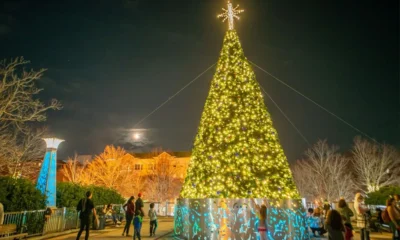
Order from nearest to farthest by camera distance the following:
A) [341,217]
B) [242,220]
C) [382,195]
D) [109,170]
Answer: [341,217], [242,220], [382,195], [109,170]

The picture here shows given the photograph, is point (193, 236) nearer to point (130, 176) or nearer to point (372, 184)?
point (372, 184)

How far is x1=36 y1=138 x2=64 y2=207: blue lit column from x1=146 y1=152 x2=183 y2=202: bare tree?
31.9 meters

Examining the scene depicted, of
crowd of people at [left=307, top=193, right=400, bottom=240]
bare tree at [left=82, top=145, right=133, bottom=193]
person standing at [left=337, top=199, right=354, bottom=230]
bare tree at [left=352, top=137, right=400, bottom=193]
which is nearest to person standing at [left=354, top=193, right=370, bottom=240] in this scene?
crowd of people at [left=307, top=193, right=400, bottom=240]

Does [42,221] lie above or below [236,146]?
below

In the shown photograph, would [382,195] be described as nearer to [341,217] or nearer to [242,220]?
[341,217]

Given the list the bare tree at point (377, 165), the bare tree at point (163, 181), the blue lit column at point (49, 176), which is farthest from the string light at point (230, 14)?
the bare tree at point (163, 181)

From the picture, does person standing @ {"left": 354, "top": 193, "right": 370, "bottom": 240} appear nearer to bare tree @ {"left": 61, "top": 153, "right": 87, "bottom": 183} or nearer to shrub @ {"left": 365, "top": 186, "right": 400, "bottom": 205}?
shrub @ {"left": 365, "top": 186, "right": 400, "bottom": 205}

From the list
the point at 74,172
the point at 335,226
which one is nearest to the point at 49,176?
the point at 335,226

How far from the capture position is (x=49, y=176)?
15.1 meters

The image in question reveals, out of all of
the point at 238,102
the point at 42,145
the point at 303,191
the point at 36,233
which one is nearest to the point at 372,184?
the point at 303,191

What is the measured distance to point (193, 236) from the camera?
10.0m

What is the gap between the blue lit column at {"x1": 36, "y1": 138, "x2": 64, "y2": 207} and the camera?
14727 millimetres

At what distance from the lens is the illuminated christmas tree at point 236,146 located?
33.0 feet

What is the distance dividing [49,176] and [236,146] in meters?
11.5
